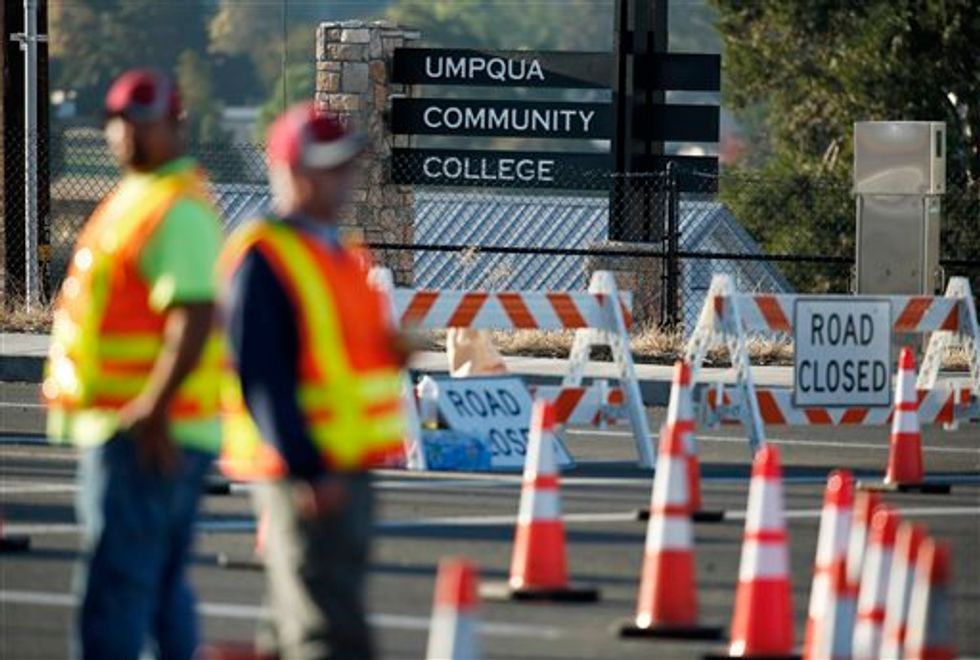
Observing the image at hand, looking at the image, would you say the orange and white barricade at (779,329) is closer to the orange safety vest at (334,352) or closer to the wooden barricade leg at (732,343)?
the wooden barricade leg at (732,343)

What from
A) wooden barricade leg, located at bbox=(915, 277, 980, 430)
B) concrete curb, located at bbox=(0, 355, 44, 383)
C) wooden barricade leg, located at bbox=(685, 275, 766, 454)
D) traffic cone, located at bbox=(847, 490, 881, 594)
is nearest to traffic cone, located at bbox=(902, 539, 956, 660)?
traffic cone, located at bbox=(847, 490, 881, 594)

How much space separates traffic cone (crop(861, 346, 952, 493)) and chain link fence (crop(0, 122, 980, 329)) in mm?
8369

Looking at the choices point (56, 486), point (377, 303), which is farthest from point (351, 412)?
point (56, 486)

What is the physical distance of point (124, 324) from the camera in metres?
9.02

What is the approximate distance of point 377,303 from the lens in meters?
8.47

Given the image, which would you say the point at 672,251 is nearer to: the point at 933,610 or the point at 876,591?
the point at 876,591

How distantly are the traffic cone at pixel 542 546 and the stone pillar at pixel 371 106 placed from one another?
52.2 feet

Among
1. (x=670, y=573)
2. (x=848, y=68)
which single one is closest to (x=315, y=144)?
(x=670, y=573)

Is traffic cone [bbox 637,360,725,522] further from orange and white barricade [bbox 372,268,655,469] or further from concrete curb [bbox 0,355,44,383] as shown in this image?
concrete curb [bbox 0,355,44,383]

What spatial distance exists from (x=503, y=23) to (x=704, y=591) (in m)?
161

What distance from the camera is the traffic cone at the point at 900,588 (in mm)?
9297

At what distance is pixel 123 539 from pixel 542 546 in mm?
3447

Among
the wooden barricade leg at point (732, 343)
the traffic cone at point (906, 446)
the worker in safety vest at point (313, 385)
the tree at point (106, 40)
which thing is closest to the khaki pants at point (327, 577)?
the worker in safety vest at point (313, 385)

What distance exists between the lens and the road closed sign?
1744cm
